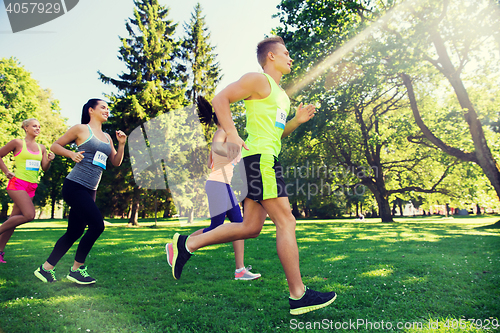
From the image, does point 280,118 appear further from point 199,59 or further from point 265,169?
point 199,59

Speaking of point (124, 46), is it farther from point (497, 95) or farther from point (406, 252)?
point (497, 95)

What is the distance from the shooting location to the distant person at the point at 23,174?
4863 mm

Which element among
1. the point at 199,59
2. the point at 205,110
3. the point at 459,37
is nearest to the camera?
the point at 205,110

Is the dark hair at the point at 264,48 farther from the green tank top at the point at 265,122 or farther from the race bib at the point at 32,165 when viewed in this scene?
the race bib at the point at 32,165

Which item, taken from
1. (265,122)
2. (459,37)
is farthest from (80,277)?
(459,37)

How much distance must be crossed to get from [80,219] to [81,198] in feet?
0.91

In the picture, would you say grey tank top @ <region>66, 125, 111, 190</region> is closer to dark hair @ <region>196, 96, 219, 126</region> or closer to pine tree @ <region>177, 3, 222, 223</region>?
dark hair @ <region>196, 96, 219, 126</region>

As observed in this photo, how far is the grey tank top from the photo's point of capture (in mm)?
3708

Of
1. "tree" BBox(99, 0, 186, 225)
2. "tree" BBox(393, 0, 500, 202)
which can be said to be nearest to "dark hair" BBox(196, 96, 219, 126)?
"tree" BBox(393, 0, 500, 202)

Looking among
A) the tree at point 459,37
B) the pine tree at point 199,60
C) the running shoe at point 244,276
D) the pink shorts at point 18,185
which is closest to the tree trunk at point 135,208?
the pine tree at point 199,60

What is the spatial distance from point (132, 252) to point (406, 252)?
18.9 ft

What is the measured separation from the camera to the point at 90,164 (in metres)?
3.76

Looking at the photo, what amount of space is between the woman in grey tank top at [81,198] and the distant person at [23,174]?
4.83 feet

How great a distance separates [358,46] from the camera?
14.7 meters
